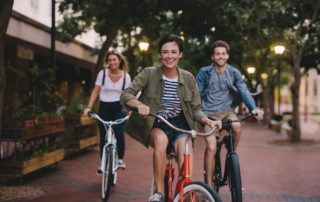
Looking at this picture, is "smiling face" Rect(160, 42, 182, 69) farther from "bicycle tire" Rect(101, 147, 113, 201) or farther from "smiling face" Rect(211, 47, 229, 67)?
"bicycle tire" Rect(101, 147, 113, 201)

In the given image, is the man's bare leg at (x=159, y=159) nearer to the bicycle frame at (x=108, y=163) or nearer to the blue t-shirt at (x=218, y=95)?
the blue t-shirt at (x=218, y=95)

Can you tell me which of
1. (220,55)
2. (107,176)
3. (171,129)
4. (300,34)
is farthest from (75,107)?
(171,129)

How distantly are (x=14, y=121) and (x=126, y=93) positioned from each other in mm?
3995

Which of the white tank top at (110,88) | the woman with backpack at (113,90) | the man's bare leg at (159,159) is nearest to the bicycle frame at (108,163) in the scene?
the woman with backpack at (113,90)

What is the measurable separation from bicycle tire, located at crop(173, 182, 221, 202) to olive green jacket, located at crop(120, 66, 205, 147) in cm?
83

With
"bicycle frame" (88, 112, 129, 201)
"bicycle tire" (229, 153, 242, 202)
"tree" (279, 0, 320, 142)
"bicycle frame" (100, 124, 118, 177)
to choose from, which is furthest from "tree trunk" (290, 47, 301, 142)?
"bicycle tire" (229, 153, 242, 202)

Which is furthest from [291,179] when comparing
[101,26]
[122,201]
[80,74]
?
[80,74]

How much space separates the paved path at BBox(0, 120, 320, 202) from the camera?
25.0ft

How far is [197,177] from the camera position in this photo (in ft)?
31.0

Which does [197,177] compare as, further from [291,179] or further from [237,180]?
[237,180]

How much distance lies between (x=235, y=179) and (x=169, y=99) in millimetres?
1192

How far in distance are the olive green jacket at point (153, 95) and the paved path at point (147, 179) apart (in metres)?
2.33

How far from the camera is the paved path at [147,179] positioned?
7617 millimetres

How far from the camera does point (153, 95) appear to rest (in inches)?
200
